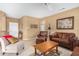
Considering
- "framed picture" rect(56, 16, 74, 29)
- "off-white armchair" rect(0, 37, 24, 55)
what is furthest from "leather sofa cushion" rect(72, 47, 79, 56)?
"off-white armchair" rect(0, 37, 24, 55)

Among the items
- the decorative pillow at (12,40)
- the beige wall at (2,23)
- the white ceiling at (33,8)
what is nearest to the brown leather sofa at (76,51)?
the white ceiling at (33,8)

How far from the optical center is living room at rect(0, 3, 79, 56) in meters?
Answer: 1.76

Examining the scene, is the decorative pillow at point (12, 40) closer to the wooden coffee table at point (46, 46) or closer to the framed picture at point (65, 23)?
the wooden coffee table at point (46, 46)

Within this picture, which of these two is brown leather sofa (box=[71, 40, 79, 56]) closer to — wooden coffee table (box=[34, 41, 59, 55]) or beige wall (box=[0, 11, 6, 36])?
wooden coffee table (box=[34, 41, 59, 55])

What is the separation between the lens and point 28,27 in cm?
191

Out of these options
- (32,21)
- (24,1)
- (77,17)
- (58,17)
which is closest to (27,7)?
(24,1)

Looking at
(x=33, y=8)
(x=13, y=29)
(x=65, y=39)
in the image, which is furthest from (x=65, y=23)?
(x=13, y=29)

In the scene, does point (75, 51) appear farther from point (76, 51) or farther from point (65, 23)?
point (65, 23)

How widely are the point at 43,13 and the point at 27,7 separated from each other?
14.4 inches

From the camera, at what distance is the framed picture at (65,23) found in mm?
1774

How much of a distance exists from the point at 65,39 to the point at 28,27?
0.84 meters

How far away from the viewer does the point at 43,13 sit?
6.20 feet

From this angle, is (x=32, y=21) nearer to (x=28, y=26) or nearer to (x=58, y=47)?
(x=28, y=26)

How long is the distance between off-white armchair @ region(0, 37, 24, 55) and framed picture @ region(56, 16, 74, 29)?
0.91 m
